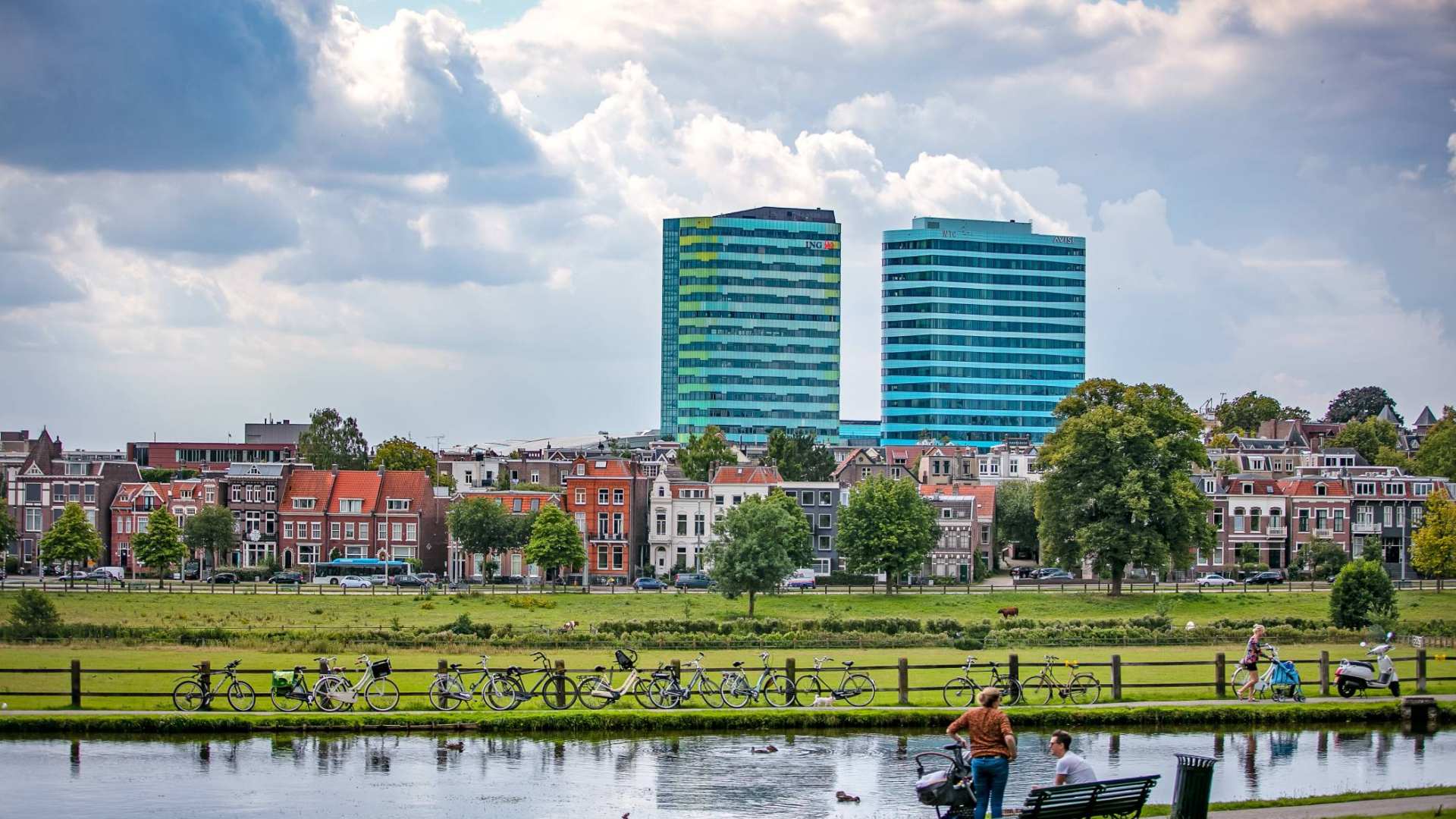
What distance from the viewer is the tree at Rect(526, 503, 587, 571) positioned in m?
113

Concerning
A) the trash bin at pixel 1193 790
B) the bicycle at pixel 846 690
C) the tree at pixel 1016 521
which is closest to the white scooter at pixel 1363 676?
the bicycle at pixel 846 690

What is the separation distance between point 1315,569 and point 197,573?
82489 mm

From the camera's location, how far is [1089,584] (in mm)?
115562

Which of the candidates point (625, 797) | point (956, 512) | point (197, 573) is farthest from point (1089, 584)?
point (625, 797)

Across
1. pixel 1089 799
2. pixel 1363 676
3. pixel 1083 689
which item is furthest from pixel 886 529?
pixel 1089 799

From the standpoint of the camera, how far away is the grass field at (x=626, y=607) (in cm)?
8625

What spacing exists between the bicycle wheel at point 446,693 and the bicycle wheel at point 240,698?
435 cm

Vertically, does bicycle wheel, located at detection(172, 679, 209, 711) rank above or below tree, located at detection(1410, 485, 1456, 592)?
below

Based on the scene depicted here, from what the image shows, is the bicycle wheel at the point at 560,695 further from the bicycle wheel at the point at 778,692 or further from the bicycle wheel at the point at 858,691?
the bicycle wheel at the point at 858,691

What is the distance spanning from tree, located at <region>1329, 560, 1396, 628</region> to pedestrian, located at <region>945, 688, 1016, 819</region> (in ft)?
176

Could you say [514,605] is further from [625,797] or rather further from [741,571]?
[625,797]

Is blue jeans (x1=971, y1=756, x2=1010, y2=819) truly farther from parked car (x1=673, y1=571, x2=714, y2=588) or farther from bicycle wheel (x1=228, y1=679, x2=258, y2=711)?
parked car (x1=673, y1=571, x2=714, y2=588)

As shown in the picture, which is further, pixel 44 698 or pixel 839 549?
pixel 839 549

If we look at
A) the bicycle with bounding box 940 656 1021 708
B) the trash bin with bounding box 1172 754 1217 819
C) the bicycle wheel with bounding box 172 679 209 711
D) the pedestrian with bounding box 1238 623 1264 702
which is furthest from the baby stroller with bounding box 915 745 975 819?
the bicycle wheel with bounding box 172 679 209 711
